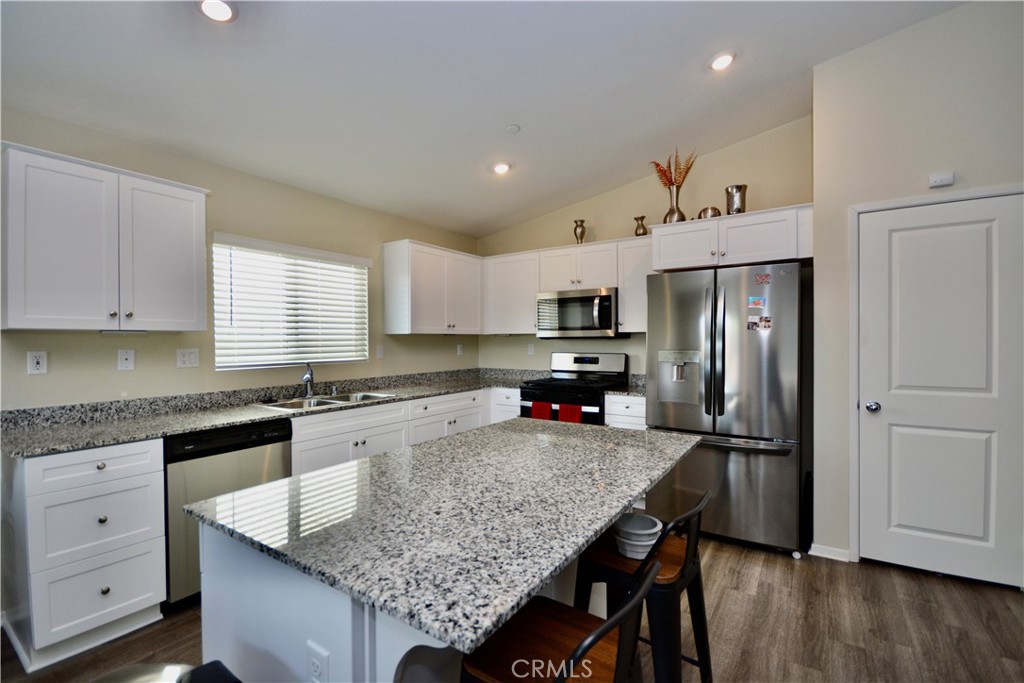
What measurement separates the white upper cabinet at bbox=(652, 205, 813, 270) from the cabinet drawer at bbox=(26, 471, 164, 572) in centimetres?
330

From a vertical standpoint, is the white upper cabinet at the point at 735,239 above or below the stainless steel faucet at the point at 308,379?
above

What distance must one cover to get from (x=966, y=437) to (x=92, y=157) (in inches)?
190

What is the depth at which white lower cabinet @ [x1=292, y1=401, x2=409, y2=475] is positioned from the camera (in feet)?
9.00

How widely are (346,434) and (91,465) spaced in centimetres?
128

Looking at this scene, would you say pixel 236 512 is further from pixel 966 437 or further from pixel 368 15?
pixel 966 437

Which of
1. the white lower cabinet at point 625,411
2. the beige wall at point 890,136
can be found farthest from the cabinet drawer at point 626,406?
the beige wall at point 890,136

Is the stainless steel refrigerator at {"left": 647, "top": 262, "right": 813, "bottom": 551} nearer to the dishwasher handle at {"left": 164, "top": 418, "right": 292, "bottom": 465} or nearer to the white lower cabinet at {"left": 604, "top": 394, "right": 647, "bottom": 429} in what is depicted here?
the white lower cabinet at {"left": 604, "top": 394, "right": 647, "bottom": 429}

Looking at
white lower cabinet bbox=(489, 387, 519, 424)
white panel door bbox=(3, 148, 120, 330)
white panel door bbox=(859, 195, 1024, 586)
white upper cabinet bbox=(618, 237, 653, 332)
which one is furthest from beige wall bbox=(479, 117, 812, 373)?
white panel door bbox=(3, 148, 120, 330)

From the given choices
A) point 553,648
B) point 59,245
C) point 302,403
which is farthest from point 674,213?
point 59,245

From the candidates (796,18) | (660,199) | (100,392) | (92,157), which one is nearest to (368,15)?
(92,157)

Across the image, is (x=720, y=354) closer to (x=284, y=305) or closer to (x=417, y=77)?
(x=417, y=77)

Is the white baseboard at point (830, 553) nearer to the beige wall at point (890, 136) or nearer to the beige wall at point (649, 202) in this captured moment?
the beige wall at point (890, 136)

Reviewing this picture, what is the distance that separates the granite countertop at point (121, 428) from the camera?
1.90 metres

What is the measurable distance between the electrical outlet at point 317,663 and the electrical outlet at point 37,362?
7.43ft
